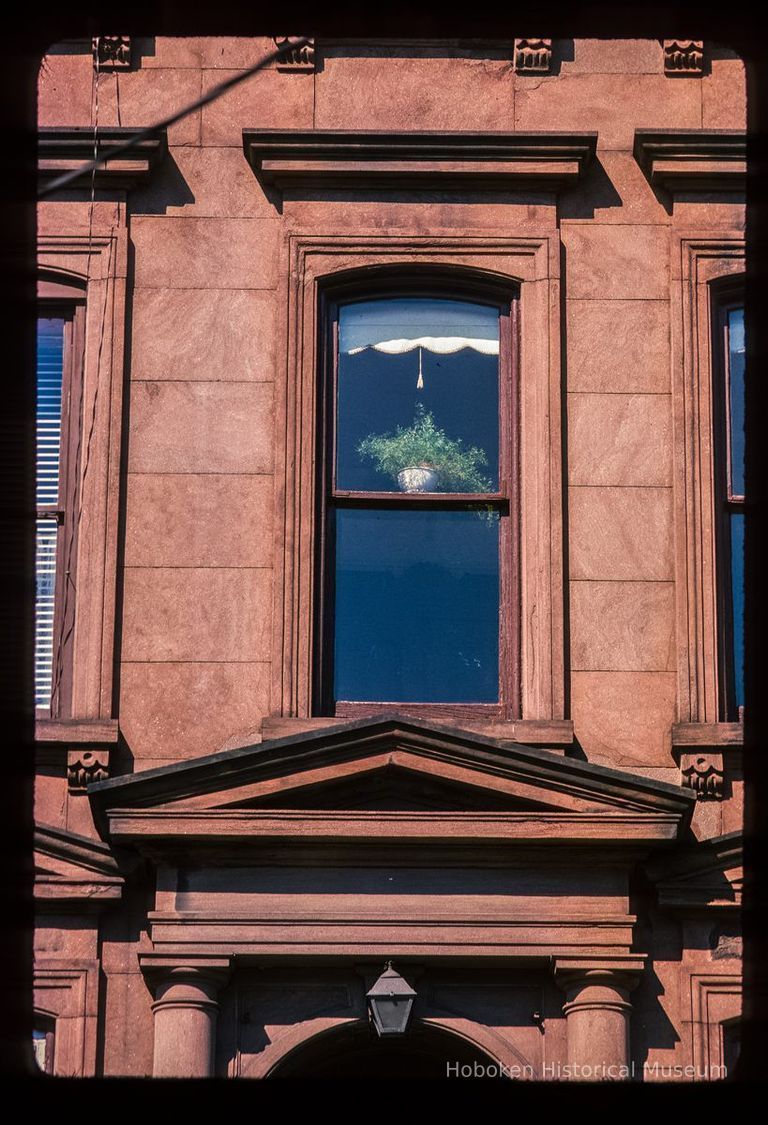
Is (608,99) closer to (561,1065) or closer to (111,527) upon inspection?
(111,527)

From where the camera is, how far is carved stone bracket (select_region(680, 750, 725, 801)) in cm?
1051

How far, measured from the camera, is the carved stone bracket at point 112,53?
11.9 meters

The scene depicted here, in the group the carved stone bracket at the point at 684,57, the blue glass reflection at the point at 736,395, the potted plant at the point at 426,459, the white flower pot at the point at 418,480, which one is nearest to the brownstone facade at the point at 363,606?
the carved stone bracket at the point at 684,57

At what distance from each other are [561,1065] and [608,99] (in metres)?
5.59

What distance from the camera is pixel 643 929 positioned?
10250 mm

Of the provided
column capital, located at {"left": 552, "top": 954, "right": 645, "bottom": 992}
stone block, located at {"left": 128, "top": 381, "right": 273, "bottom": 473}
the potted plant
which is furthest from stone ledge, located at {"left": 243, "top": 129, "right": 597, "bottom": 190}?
column capital, located at {"left": 552, "top": 954, "right": 645, "bottom": 992}

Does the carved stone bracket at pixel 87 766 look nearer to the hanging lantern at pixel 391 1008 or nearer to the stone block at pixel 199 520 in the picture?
the stone block at pixel 199 520

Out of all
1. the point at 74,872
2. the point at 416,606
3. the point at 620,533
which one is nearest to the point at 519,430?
the point at 620,533

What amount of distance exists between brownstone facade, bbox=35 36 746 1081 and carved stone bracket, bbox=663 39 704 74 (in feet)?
0.05

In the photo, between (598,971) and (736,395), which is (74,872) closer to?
(598,971)

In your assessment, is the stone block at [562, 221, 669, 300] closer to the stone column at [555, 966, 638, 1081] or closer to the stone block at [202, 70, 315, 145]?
the stone block at [202, 70, 315, 145]

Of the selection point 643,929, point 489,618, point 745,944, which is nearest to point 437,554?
point 489,618

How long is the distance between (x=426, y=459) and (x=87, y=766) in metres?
2.62

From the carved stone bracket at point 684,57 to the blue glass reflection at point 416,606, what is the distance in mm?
2970
